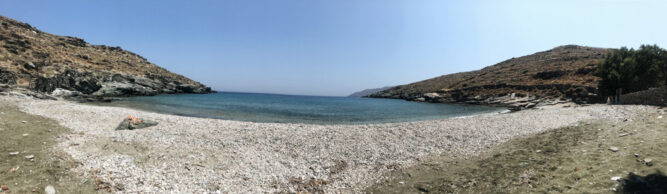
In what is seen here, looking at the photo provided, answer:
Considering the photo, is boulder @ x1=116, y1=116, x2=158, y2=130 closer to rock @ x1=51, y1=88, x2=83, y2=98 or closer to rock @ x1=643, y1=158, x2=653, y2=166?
rock @ x1=643, y1=158, x2=653, y2=166

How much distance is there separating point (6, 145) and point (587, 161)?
2419cm

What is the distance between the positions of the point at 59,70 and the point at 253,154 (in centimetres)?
7348

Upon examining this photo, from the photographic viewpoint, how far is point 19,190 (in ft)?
22.8

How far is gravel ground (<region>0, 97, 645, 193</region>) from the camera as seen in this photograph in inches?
374

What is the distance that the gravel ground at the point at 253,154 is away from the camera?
9508 mm

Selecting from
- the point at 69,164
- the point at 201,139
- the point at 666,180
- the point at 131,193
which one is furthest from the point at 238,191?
the point at 666,180

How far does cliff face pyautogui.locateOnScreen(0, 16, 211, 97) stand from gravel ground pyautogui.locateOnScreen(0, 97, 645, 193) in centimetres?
4223

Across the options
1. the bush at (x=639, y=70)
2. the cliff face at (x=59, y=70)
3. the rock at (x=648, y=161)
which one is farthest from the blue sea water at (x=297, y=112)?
the rock at (x=648, y=161)

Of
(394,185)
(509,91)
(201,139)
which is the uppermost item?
(509,91)

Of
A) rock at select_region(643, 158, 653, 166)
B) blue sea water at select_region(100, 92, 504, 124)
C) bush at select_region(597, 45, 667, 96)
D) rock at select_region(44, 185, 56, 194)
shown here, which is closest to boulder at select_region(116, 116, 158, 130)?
rock at select_region(44, 185, 56, 194)

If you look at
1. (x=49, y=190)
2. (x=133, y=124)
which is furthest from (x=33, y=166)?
(x=133, y=124)

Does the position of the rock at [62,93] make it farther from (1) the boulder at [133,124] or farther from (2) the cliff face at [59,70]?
(1) the boulder at [133,124]

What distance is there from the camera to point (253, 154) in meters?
13.3

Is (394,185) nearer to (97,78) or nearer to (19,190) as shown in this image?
(19,190)
